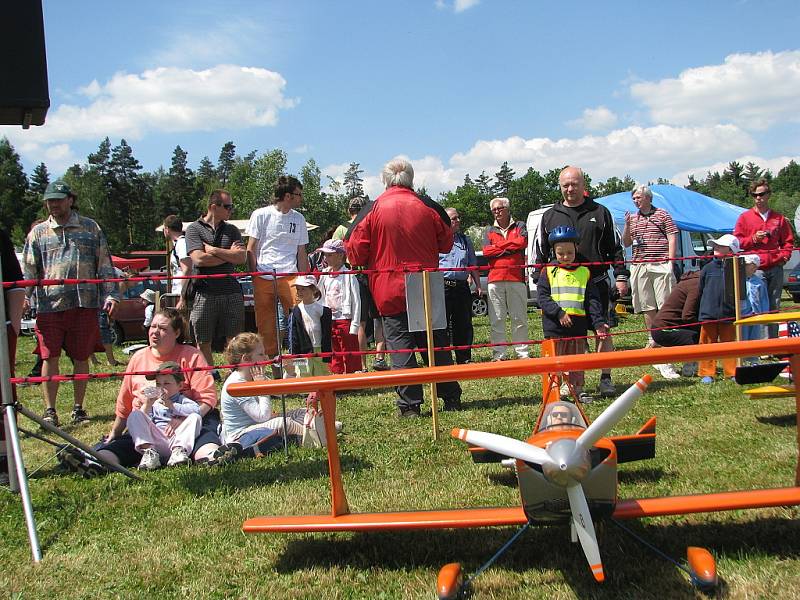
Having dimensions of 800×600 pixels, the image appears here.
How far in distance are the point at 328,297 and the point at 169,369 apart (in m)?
3.94

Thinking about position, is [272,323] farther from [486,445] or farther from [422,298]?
[486,445]

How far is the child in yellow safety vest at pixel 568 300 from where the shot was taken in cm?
646

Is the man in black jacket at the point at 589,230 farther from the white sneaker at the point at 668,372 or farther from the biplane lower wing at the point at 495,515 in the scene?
the biplane lower wing at the point at 495,515

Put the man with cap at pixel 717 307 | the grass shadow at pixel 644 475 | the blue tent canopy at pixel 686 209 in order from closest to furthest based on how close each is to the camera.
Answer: the grass shadow at pixel 644 475 → the man with cap at pixel 717 307 → the blue tent canopy at pixel 686 209

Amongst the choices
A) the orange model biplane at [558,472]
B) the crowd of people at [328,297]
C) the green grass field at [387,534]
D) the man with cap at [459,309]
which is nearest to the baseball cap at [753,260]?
the crowd of people at [328,297]

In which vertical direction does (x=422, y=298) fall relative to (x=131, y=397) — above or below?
above

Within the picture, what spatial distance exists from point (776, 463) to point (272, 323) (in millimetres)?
5333

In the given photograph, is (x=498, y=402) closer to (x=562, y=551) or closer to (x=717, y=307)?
(x=717, y=307)

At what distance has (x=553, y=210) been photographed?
6.96m

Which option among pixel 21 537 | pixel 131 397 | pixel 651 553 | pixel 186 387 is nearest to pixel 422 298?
pixel 186 387

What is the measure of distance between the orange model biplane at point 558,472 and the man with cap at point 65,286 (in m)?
3.99

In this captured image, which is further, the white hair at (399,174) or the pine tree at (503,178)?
the pine tree at (503,178)

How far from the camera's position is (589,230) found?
679cm

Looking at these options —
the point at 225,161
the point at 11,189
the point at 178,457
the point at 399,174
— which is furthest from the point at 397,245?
the point at 225,161
